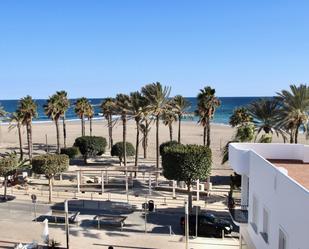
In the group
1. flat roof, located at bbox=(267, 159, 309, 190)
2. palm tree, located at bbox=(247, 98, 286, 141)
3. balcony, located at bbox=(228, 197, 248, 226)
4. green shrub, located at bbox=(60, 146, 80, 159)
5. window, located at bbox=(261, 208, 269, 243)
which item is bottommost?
green shrub, located at bbox=(60, 146, 80, 159)

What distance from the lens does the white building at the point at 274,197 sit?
34.1 ft

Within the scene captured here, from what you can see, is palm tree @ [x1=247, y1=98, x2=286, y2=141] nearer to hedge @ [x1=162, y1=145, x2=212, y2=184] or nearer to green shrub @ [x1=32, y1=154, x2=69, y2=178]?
hedge @ [x1=162, y1=145, x2=212, y2=184]

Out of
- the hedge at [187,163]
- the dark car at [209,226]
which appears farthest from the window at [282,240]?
the hedge at [187,163]

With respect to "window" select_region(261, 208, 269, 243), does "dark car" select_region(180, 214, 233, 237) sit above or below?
below

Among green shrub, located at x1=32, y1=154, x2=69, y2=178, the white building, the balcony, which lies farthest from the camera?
green shrub, located at x1=32, y1=154, x2=69, y2=178

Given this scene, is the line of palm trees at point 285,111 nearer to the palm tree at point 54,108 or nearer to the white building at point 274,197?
the white building at point 274,197

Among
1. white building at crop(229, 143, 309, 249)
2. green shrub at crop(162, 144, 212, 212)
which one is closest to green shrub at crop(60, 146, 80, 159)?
green shrub at crop(162, 144, 212, 212)

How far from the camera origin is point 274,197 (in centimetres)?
1280

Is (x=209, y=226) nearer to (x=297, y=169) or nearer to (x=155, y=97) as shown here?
(x=297, y=169)

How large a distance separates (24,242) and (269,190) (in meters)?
14.7

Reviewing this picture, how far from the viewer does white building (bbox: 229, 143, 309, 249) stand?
10.4 m

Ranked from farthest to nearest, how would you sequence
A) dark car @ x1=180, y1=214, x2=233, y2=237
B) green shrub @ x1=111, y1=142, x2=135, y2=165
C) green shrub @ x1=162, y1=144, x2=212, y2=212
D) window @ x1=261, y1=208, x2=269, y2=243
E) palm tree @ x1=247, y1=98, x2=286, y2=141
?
green shrub @ x1=111, y1=142, x2=135, y2=165
palm tree @ x1=247, y1=98, x2=286, y2=141
green shrub @ x1=162, y1=144, x2=212, y2=212
dark car @ x1=180, y1=214, x2=233, y2=237
window @ x1=261, y1=208, x2=269, y2=243

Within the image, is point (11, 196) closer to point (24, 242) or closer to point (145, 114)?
point (24, 242)

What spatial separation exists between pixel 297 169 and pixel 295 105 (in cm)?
1955
